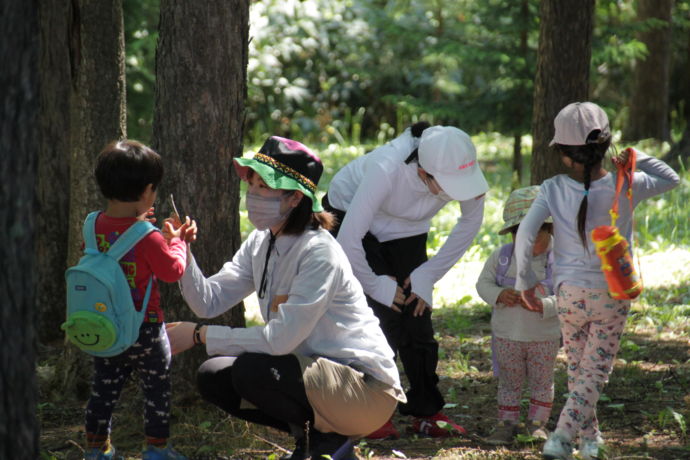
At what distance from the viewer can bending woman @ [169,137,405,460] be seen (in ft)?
13.1

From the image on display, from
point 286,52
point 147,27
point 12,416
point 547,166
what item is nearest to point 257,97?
point 286,52

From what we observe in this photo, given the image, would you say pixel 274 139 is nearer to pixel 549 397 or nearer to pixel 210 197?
pixel 210 197

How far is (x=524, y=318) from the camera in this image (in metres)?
5.01

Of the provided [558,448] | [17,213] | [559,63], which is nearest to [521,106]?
[559,63]

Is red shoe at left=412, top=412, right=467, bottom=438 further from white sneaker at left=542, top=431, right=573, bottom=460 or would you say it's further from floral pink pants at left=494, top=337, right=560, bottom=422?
white sneaker at left=542, top=431, right=573, bottom=460

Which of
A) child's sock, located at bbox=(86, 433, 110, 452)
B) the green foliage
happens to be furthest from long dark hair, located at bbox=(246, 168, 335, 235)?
the green foliage

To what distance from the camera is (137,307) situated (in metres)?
4.11

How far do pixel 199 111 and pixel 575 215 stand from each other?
1.99 meters

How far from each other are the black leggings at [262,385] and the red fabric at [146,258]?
36 cm

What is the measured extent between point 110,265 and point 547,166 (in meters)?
4.24

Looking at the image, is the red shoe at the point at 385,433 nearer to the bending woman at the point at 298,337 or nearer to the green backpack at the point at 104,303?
the bending woman at the point at 298,337

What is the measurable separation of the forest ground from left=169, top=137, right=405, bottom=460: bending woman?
43 centimetres

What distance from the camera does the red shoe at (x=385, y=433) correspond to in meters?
5.01

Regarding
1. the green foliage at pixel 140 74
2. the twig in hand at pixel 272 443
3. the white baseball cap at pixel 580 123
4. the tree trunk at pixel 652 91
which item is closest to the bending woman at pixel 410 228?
the white baseball cap at pixel 580 123
